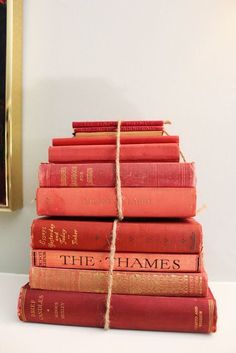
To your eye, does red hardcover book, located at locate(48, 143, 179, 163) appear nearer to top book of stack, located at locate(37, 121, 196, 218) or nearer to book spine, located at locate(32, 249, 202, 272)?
top book of stack, located at locate(37, 121, 196, 218)

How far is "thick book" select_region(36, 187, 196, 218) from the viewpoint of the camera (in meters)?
0.45

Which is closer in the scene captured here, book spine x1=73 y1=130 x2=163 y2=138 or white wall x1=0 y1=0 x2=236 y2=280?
book spine x1=73 y1=130 x2=163 y2=138

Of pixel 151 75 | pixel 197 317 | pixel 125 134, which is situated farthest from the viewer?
pixel 151 75

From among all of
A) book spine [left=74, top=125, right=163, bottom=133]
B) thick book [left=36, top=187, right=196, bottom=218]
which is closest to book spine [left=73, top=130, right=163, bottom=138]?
book spine [left=74, top=125, right=163, bottom=133]

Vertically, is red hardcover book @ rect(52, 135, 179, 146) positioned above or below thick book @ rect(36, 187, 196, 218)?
above

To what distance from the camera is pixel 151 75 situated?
66 centimetres

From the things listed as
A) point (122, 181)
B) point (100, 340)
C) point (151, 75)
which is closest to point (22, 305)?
point (100, 340)

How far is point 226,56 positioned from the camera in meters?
0.64

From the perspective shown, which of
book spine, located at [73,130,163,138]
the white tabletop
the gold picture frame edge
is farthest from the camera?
the gold picture frame edge

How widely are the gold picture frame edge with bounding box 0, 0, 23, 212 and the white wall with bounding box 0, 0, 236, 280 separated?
0.02 metres

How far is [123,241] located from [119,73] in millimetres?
393

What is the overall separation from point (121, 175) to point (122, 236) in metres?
0.09

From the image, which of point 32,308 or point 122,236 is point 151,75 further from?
point 32,308

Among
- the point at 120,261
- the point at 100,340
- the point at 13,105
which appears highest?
the point at 13,105
